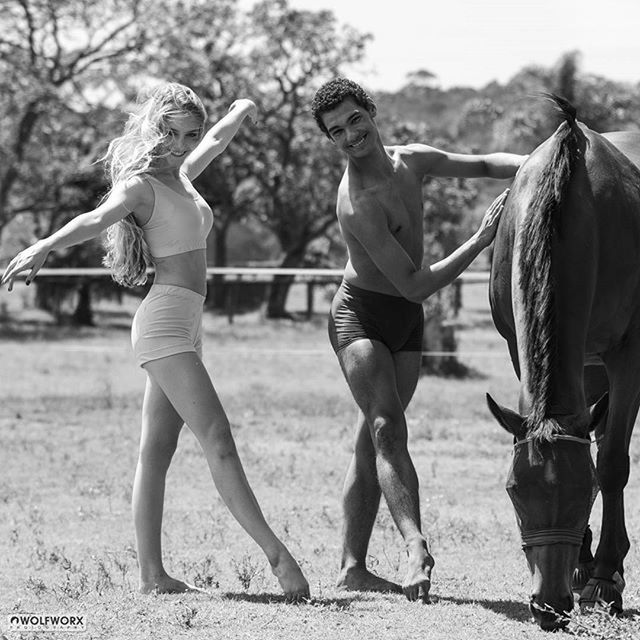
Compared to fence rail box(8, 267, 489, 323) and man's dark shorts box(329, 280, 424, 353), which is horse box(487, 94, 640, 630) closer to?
man's dark shorts box(329, 280, 424, 353)

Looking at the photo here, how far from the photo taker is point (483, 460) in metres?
8.52

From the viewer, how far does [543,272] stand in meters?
3.90

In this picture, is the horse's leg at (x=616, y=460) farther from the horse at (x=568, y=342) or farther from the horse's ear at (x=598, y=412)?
the horse's ear at (x=598, y=412)

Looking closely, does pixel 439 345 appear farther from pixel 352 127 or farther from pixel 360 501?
pixel 352 127

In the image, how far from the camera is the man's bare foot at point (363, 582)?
4.69 metres

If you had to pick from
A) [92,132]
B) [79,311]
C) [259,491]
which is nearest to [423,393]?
[259,491]

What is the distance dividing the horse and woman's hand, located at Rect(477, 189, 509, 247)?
0.06m

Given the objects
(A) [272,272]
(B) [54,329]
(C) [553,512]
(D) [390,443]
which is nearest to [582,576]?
(D) [390,443]

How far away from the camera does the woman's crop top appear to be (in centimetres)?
445

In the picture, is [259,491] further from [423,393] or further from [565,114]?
[423,393]

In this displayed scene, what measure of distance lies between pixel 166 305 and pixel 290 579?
46.7 inches

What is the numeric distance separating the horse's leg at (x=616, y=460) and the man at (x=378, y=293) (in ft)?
2.38

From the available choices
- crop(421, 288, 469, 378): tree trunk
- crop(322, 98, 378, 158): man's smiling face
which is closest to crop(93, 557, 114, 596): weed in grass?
crop(322, 98, 378, 158): man's smiling face

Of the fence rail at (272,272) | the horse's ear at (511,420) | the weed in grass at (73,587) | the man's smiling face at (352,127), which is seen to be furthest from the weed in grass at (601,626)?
the fence rail at (272,272)
